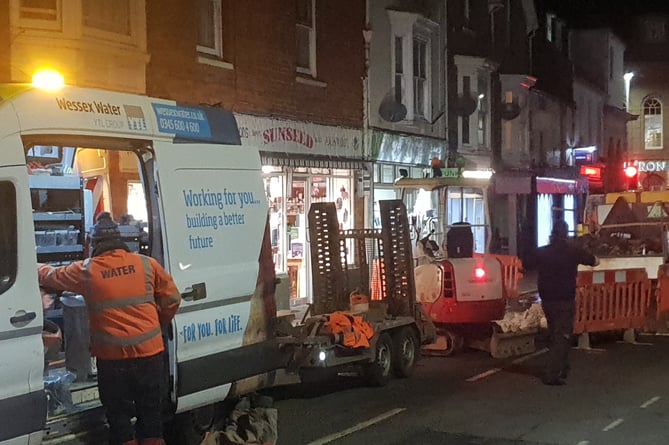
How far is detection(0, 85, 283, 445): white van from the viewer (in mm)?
5570

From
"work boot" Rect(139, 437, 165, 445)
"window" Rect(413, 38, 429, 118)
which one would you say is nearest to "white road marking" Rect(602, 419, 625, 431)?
"work boot" Rect(139, 437, 165, 445)

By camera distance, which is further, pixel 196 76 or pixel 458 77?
pixel 458 77

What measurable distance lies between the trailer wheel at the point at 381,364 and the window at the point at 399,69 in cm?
1136

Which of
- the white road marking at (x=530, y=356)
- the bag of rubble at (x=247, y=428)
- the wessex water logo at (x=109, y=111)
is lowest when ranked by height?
the white road marking at (x=530, y=356)

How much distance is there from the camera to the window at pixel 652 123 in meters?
48.4

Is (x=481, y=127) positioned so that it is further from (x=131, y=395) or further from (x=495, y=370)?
(x=131, y=395)

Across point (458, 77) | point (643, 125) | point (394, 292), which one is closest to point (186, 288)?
point (394, 292)

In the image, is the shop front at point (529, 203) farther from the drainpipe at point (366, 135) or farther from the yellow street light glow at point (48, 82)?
the yellow street light glow at point (48, 82)

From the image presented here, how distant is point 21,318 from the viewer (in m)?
5.48

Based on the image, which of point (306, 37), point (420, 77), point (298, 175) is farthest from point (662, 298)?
point (420, 77)

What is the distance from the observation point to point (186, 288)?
6.65 metres

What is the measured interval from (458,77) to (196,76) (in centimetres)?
1166

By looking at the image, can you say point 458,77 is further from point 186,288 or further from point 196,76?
point 186,288

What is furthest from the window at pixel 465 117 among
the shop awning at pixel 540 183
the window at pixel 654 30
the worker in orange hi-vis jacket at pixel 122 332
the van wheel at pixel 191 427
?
the window at pixel 654 30
